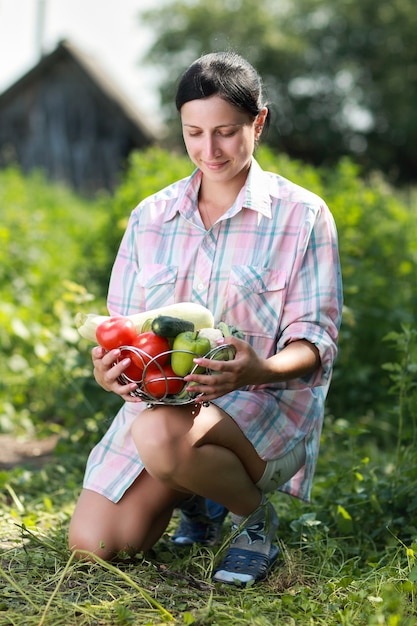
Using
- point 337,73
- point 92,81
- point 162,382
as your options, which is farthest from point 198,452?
point 337,73

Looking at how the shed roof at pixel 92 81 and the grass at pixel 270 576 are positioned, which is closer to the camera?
the grass at pixel 270 576

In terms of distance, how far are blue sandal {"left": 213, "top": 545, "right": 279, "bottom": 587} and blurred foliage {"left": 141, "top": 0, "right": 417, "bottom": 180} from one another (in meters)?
31.5

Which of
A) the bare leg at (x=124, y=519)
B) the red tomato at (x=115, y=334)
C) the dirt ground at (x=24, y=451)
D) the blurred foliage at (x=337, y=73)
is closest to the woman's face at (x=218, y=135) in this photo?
the red tomato at (x=115, y=334)

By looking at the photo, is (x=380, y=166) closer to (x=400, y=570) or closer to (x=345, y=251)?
(x=345, y=251)

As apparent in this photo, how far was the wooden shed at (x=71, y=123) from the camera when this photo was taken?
75.7 feet

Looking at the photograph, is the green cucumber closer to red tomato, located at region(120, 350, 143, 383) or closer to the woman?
red tomato, located at region(120, 350, 143, 383)

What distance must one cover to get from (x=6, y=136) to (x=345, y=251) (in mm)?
20193

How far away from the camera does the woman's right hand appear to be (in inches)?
95.4

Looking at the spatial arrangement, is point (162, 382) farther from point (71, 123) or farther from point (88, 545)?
point (71, 123)

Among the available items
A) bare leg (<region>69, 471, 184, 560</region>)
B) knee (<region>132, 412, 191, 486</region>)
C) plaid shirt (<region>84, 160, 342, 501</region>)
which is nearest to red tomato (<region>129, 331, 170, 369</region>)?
knee (<region>132, 412, 191, 486</region>)

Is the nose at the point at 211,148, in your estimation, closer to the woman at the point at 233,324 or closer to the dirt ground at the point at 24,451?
the woman at the point at 233,324

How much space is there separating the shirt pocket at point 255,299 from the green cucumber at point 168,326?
1.30 ft

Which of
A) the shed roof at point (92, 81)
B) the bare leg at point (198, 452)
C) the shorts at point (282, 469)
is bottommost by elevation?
the shorts at point (282, 469)

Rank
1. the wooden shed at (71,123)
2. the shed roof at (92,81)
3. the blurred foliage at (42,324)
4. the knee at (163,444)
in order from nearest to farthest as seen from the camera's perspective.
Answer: the knee at (163,444)
the blurred foliage at (42,324)
the shed roof at (92,81)
the wooden shed at (71,123)
